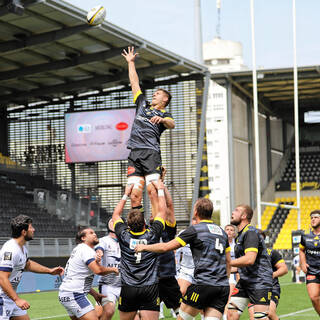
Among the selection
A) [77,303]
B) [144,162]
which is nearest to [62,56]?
[144,162]

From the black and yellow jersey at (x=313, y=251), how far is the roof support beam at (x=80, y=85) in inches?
785

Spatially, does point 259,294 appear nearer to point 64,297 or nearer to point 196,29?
point 64,297

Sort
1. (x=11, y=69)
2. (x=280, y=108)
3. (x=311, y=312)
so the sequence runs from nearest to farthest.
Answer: (x=311, y=312) → (x=11, y=69) → (x=280, y=108)

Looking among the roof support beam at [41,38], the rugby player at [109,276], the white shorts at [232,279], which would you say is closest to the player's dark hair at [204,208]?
the rugby player at [109,276]

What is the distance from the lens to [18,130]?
3822 cm

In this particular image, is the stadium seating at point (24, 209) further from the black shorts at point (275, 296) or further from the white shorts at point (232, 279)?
the black shorts at point (275, 296)

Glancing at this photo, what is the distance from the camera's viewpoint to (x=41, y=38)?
27.2 metres

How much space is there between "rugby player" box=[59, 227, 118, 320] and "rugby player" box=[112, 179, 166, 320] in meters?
1.21

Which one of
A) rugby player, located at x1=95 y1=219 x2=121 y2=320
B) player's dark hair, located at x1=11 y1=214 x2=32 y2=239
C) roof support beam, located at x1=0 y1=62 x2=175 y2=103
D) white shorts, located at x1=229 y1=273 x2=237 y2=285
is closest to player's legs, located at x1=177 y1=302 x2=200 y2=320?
player's dark hair, located at x1=11 y1=214 x2=32 y2=239

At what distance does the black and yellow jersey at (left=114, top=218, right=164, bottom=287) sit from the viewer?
28.7 ft

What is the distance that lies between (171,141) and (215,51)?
256 feet

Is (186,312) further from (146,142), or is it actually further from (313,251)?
(313,251)

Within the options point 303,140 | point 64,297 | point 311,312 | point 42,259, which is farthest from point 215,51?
point 64,297

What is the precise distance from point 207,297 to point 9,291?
2.31 meters
